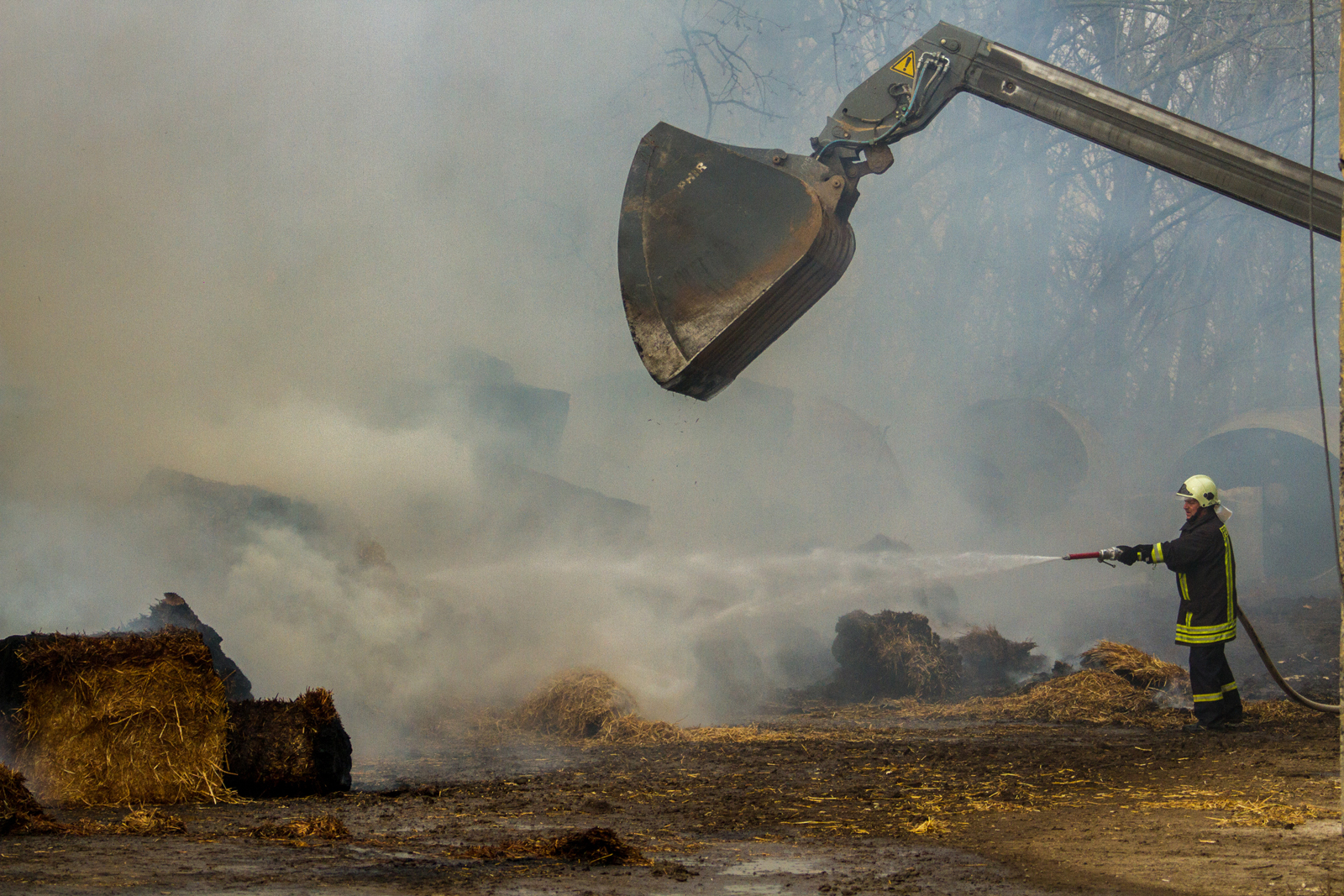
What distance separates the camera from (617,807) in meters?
5.91

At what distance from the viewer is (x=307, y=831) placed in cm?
489

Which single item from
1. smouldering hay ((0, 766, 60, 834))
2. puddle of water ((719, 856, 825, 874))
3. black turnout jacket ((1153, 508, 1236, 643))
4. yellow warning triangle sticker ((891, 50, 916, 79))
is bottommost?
puddle of water ((719, 856, 825, 874))

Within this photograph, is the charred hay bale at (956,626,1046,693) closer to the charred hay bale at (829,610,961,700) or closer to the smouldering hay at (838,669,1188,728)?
the charred hay bale at (829,610,961,700)

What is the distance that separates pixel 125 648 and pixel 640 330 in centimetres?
347

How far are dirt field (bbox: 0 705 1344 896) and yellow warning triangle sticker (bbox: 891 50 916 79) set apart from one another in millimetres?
4398

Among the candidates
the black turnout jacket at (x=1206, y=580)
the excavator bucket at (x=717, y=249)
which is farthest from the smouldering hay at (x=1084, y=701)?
the excavator bucket at (x=717, y=249)

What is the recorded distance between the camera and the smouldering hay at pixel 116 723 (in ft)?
19.6

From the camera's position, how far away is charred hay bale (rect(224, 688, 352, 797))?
6.39m

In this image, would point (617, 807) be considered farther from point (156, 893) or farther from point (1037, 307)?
point (1037, 307)

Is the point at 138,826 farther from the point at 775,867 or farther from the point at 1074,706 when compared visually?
the point at 1074,706

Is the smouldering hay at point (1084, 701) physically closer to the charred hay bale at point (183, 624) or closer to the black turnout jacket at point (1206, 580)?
the black turnout jacket at point (1206, 580)

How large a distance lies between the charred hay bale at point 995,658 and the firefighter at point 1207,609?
14.0 ft

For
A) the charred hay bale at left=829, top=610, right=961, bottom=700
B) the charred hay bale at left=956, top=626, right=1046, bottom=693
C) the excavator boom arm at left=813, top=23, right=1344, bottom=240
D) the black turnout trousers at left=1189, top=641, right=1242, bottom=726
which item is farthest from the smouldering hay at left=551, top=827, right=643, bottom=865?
the charred hay bale at left=956, top=626, right=1046, bottom=693

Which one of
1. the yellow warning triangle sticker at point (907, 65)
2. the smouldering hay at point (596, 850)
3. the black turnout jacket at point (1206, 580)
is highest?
the yellow warning triangle sticker at point (907, 65)
